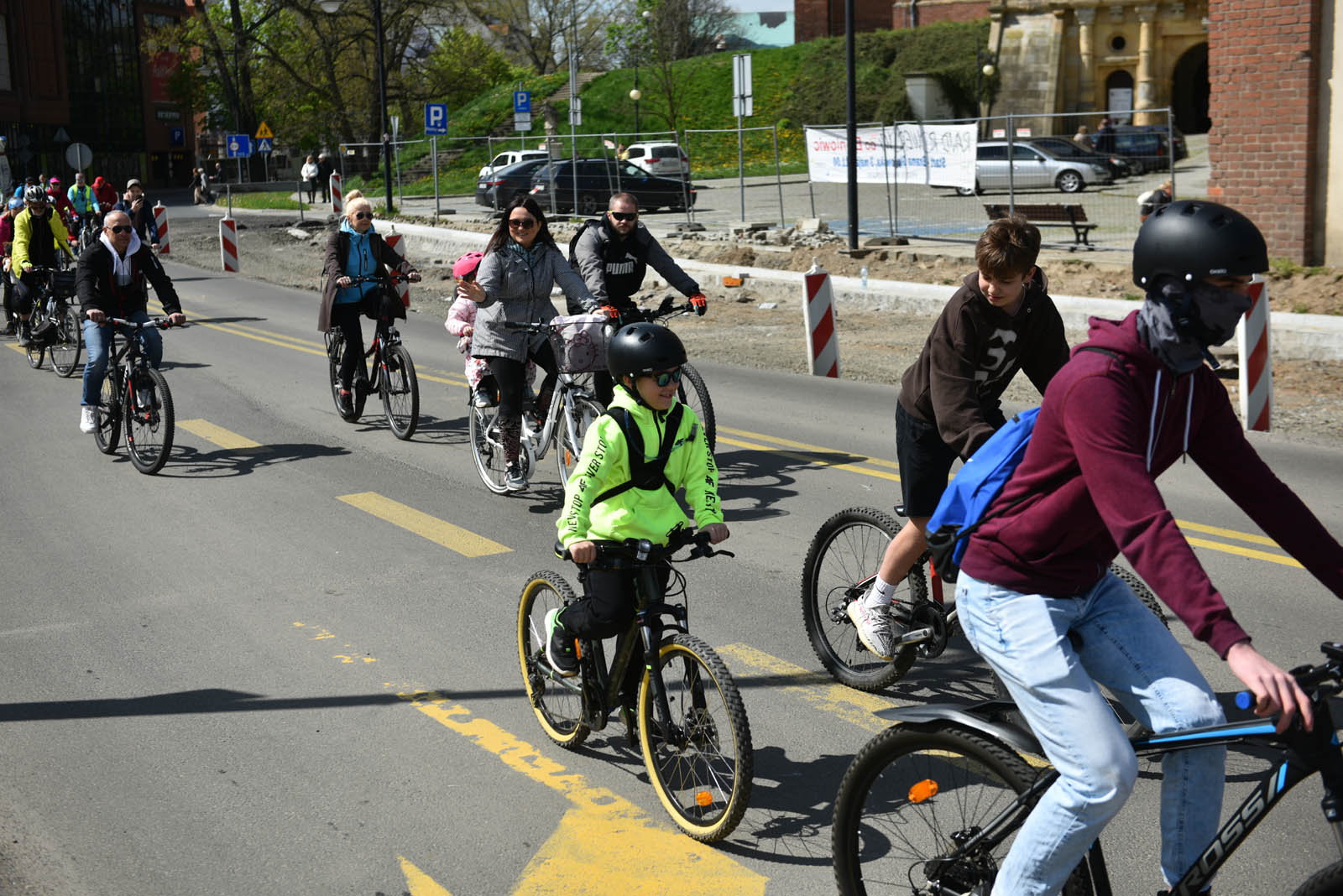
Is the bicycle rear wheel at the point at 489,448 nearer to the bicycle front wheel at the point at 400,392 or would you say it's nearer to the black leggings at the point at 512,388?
the black leggings at the point at 512,388

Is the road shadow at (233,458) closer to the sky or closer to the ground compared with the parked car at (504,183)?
closer to the ground

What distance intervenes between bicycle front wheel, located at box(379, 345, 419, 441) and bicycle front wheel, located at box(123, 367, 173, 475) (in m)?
1.82

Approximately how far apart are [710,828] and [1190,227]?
244 cm

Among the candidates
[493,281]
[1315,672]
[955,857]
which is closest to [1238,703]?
[1315,672]

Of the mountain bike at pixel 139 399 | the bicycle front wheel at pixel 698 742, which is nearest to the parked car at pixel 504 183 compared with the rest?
the mountain bike at pixel 139 399

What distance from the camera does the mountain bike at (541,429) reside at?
8.83 meters

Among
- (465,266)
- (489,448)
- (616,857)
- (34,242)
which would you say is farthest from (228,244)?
(616,857)

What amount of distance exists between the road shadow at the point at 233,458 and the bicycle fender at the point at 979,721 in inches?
324

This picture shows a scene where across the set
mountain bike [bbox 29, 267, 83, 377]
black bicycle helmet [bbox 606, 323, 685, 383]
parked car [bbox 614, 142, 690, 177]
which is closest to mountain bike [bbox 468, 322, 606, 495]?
black bicycle helmet [bbox 606, 323, 685, 383]

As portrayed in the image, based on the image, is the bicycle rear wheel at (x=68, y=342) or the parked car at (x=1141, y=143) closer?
the bicycle rear wheel at (x=68, y=342)

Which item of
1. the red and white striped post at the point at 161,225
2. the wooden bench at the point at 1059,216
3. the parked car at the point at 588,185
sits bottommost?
the wooden bench at the point at 1059,216

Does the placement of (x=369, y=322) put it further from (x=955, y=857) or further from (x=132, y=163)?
(x=132, y=163)

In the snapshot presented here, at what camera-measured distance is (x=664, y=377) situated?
4.54 m

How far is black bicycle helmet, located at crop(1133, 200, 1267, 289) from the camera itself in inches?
108
